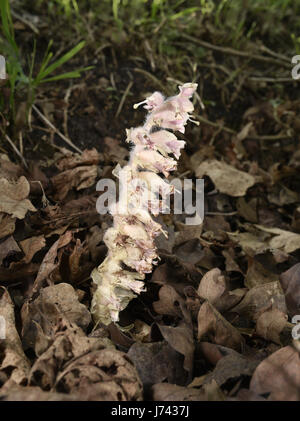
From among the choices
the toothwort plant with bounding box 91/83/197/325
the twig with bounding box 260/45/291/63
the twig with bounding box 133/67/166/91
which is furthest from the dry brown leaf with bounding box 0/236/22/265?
the twig with bounding box 260/45/291/63

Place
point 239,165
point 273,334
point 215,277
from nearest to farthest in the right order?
point 273,334 < point 215,277 < point 239,165

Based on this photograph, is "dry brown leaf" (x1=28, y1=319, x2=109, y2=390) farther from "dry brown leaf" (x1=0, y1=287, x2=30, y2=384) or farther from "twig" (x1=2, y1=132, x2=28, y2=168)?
"twig" (x1=2, y1=132, x2=28, y2=168)

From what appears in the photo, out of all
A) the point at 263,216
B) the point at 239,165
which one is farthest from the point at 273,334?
the point at 239,165

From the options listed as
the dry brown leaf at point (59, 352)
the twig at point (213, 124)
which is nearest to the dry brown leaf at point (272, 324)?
the dry brown leaf at point (59, 352)

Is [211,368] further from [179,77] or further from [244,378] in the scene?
[179,77]

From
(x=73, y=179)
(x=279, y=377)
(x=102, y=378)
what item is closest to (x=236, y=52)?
(x=73, y=179)

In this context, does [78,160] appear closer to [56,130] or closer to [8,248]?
[56,130]
